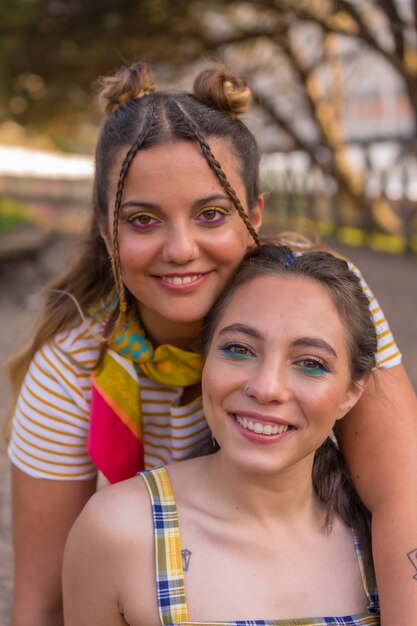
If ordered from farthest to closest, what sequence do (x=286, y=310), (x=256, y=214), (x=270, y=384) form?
(x=256, y=214), (x=286, y=310), (x=270, y=384)

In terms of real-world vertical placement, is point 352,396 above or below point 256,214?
below

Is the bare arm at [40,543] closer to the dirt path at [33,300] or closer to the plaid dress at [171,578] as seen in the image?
the plaid dress at [171,578]

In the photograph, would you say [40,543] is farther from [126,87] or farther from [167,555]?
[126,87]

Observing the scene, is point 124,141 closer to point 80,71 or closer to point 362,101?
point 80,71

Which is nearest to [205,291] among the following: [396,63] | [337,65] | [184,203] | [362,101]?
[184,203]

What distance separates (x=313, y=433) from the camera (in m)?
2.15

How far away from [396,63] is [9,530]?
10.6 meters

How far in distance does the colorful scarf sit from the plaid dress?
361mm

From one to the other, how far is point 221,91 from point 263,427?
1045 millimetres

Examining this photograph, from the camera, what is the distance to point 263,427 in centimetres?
210

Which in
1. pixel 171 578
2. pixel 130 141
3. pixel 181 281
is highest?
pixel 130 141

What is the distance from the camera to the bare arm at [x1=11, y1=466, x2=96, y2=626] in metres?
2.70

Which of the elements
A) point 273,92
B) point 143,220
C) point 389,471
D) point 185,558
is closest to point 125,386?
point 143,220

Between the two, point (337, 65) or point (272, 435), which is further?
point (337, 65)
